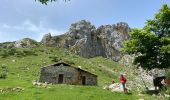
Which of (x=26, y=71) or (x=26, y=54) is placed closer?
(x=26, y=71)

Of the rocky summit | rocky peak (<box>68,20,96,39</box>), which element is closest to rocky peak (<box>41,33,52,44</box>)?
the rocky summit

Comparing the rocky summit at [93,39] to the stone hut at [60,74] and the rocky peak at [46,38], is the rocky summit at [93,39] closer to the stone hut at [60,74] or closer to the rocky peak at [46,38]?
the rocky peak at [46,38]

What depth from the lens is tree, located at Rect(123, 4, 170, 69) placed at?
46.3m

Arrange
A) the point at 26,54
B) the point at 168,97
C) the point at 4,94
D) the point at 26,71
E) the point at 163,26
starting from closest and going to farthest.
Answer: the point at 168,97
the point at 4,94
the point at 163,26
the point at 26,71
the point at 26,54

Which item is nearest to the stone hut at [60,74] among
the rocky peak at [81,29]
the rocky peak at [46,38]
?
the rocky peak at [81,29]

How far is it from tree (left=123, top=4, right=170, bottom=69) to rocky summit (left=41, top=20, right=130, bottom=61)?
104 metres

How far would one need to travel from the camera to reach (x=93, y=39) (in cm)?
16175

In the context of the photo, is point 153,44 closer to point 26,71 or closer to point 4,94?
point 4,94

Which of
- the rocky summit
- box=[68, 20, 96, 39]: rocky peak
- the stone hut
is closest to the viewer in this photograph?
the stone hut

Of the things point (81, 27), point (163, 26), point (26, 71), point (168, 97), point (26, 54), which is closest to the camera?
point (168, 97)

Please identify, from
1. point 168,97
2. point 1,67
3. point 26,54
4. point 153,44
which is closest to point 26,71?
point 1,67

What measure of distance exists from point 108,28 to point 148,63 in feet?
399

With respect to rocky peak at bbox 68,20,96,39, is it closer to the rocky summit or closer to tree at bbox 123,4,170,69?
the rocky summit

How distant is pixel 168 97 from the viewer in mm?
40062
